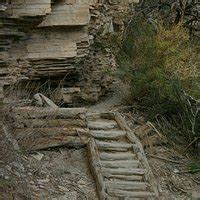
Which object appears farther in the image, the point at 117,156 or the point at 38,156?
the point at 117,156

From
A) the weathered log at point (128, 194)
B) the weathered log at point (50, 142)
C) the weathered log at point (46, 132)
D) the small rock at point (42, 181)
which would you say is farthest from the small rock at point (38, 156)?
the weathered log at point (128, 194)

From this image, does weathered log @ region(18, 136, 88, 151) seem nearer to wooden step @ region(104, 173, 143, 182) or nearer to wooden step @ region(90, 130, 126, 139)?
wooden step @ region(90, 130, 126, 139)

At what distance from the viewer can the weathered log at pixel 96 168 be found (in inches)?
258

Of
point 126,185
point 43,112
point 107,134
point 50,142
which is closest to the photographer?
point 126,185

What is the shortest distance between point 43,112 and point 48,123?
0.66 ft

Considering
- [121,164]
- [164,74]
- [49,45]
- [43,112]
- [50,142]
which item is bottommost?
[121,164]

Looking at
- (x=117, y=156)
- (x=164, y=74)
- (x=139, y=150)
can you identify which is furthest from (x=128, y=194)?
(x=164, y=74)

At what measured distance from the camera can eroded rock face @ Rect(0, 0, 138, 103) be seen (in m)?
9.05

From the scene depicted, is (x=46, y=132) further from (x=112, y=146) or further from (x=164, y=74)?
(x=164, y=74)

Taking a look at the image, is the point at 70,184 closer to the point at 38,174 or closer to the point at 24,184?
the point at 38,174

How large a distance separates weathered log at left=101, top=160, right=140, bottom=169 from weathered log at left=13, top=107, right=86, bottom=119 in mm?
955

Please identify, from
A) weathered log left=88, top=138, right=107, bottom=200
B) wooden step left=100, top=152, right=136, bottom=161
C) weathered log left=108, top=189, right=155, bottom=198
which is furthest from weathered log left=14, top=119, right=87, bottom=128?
weathered log left=108, top=189, right=155, bottom=198

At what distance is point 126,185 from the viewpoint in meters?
6.95

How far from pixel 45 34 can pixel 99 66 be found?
6.64 ft
